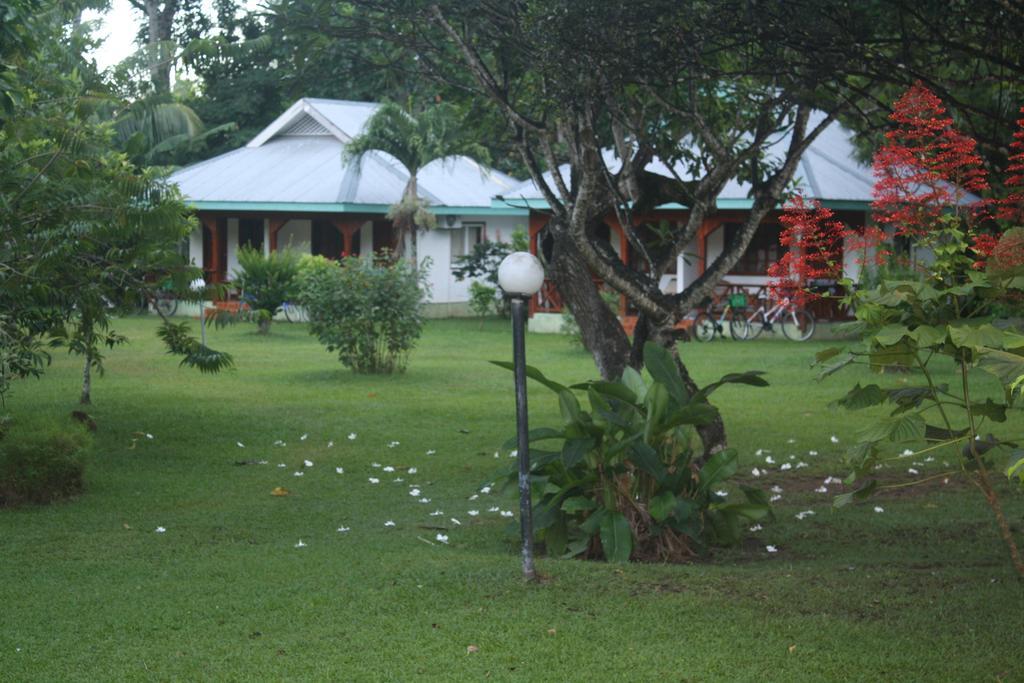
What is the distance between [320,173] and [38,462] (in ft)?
72.1

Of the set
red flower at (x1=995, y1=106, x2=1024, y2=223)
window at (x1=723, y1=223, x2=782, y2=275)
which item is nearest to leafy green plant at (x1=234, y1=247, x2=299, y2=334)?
window at (x1=723, y1=223, x2=782, y2=275)

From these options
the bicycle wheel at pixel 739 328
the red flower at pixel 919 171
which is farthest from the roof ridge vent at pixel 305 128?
the red flower at pixel 919 171

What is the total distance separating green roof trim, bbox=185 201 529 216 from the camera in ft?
93.3

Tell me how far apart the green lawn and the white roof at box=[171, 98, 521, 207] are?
17198mm

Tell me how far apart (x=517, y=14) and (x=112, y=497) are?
461 centimetres

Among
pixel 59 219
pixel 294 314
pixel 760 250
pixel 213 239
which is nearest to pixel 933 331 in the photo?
pixel 59 219

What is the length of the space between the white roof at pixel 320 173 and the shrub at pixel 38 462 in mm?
19776

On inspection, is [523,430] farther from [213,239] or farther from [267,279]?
[213,239]

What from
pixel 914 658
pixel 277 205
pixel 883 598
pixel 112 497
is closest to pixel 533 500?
pixel 883 598

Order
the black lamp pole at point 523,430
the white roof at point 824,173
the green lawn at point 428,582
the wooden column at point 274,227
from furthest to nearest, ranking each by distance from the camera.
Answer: the wooden column at point 274,227
the white roof at point 824,173
the black lamp pole at point 523,430
the green lawn at point 428,582

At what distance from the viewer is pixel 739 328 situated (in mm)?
23812

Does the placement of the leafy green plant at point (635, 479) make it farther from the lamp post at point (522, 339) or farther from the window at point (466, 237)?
the window at point (466, 237)

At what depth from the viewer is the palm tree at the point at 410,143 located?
2714cm

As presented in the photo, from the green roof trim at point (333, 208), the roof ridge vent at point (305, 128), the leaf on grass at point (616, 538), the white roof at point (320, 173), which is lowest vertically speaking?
the leaf on grass at point (616, 538)
